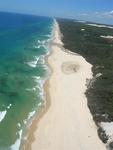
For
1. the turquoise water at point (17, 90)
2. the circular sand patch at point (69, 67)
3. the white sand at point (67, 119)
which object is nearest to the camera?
the white sand at point (67, 119)

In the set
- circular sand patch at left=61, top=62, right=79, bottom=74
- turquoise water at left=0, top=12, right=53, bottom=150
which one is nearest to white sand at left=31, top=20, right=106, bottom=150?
circular sand patch at left=61, top=62, right=79, bottom=74

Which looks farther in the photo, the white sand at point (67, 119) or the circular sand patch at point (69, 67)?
the circular sand patch at point (69, 67)

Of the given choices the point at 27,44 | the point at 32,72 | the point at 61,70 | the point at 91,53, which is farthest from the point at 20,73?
the point at 27,44

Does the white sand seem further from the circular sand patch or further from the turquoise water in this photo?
the turquoise water

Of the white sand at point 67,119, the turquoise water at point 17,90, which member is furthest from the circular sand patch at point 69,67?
the turquoise water at point 17,90

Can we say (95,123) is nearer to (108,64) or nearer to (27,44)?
(108,64)

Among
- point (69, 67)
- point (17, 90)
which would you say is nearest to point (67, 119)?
point (17, 90)

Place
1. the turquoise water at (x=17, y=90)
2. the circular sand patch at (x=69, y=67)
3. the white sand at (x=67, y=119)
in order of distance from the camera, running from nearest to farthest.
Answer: the white sand at (x=67, y=119)
the turquoise water at (x=17, y=90)
the circular sand patch at (x=69, y=67)

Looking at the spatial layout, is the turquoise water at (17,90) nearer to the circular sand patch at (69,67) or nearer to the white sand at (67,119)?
the white sand at (67,119)
